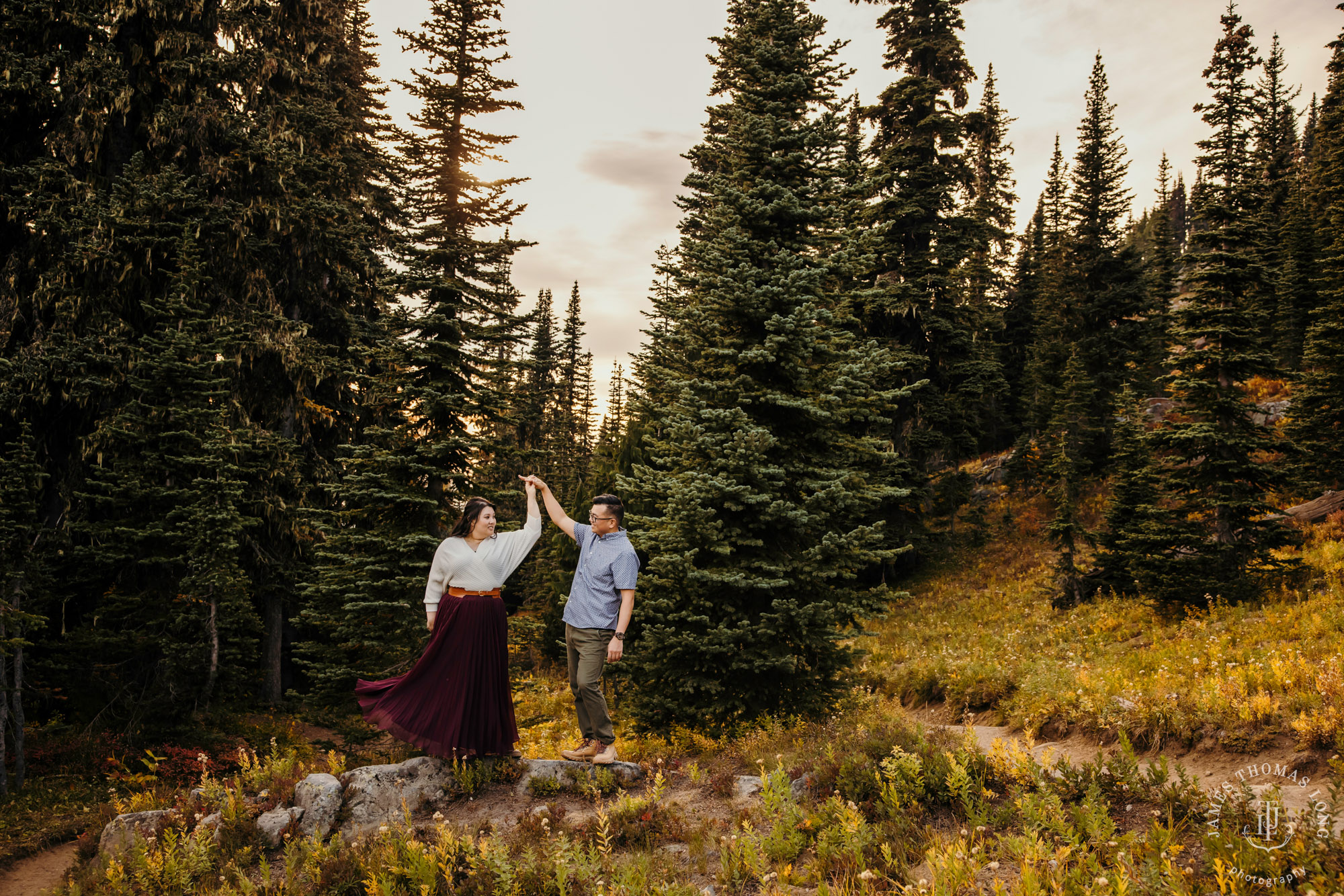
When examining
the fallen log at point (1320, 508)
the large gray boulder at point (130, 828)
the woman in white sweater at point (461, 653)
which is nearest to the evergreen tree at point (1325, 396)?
the fallen log at point (1320, 508)

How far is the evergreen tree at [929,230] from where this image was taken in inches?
929

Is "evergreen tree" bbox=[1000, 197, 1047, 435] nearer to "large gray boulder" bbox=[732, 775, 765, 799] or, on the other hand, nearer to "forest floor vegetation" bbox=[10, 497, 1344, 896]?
"forest floor vegetation" bbox=[10, 497, 1344, 896]

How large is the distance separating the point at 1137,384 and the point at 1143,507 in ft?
64.0

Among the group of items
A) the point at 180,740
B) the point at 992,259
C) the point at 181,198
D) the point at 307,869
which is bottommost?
the point at 180,740

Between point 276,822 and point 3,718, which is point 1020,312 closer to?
point 276,822

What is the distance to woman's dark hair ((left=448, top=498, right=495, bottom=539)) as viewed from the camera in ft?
21.9

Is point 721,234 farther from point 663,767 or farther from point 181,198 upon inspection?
point 181,198

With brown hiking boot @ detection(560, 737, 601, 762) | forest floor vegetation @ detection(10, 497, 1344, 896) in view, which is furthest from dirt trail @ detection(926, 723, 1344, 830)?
brown hiking boot @ detection(560, 737, 601, 762)

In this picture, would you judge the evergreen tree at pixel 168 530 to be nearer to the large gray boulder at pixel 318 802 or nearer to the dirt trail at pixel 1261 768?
the large gray boulder at pixel 318 802

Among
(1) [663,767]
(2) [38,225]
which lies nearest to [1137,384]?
(1) [663,767]

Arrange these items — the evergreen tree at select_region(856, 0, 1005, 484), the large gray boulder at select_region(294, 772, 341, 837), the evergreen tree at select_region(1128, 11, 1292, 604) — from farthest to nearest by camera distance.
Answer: the evergreen tree at select_region(856, 0, 1005, 484)
the evergreen tree at select_region(1128, 11, 1292, 604)
the large gray boulder at select_region(294, 772, 341, 837)

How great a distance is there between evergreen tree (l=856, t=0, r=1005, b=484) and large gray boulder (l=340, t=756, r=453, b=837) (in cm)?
2058

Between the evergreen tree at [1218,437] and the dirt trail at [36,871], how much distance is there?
20627mm

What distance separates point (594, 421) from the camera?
7150 centimetres
